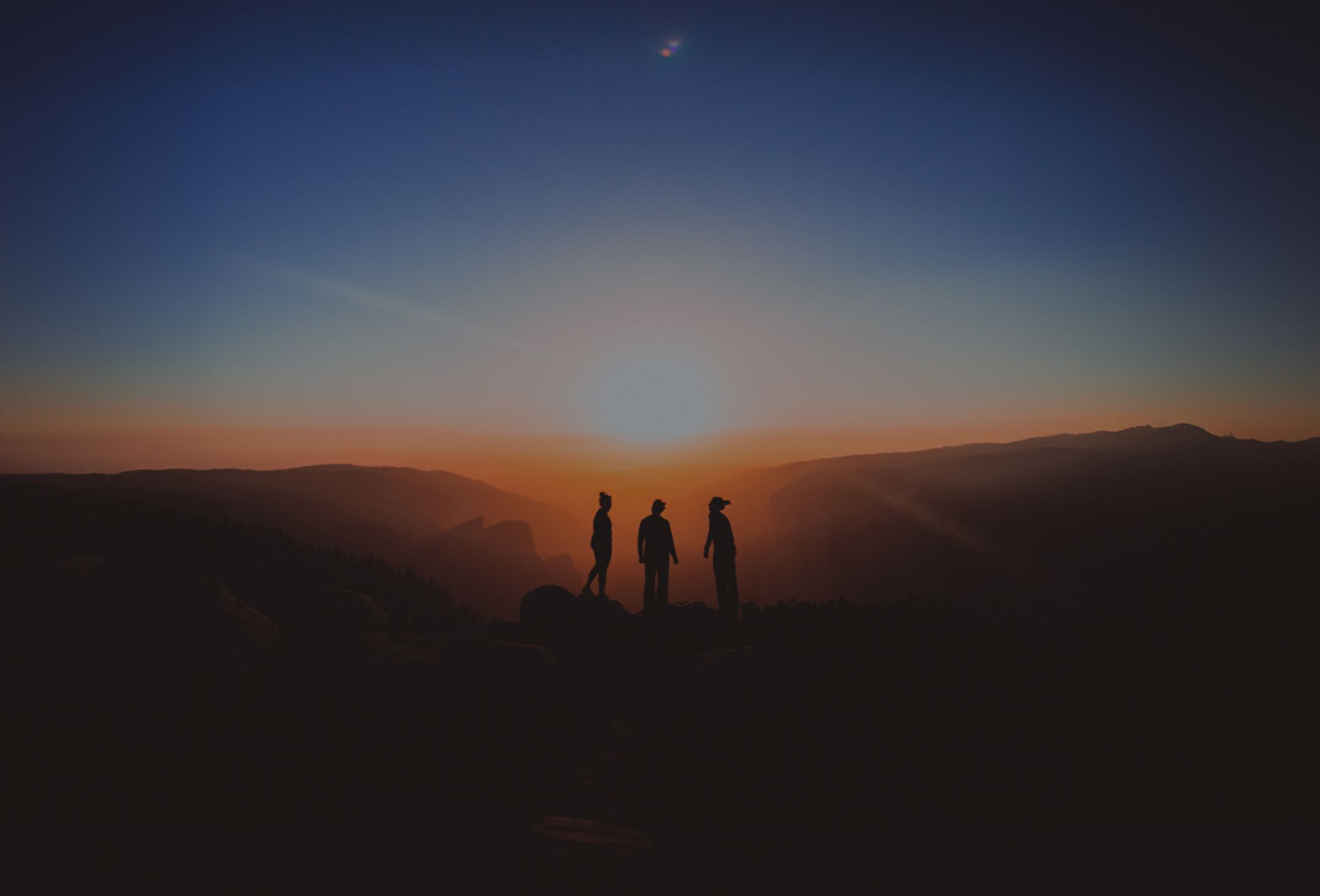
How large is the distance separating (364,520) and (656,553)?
10395cm

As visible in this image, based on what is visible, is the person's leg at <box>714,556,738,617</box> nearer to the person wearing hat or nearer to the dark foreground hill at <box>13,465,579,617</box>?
the person wearing hat

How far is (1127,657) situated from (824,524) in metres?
62.6

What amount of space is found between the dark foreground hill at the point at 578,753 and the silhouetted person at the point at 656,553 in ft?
8.47

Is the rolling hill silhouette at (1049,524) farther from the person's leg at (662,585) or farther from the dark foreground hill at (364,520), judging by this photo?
the dark foreground hill at (364,520)

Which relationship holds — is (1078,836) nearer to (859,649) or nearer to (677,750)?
(677,750)

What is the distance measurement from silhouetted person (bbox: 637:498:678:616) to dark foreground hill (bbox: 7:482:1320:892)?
2.58 m

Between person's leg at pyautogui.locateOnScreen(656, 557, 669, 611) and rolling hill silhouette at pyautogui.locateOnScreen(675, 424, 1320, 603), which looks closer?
person's leg at pyautogui.locateOnScreen(656, 557, 669, 611)

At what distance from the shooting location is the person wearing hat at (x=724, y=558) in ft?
42.1

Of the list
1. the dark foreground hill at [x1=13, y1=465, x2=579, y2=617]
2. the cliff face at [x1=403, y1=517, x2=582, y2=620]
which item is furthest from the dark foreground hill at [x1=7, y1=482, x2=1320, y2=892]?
the cliff face at [x1=403, y1=517, x2=582, y2=620]

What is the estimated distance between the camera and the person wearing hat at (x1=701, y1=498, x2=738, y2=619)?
1284 cm

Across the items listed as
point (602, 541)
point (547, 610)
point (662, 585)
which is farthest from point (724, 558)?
point (547, 610)

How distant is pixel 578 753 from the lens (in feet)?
26.1

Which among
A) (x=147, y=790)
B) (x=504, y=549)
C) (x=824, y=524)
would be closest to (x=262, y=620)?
(x=147, y=790)

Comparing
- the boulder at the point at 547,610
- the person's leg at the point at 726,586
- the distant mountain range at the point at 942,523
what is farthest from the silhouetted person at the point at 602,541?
the distant mountain range at the point at 942,523
